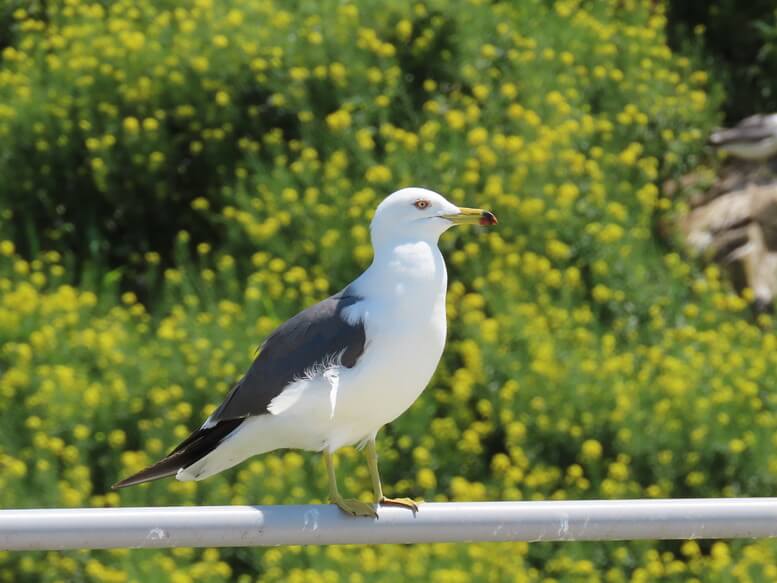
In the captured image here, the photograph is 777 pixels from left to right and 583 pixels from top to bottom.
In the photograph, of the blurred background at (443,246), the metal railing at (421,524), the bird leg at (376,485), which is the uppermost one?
the metal railing at (421,524)

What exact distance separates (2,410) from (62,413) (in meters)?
0.25

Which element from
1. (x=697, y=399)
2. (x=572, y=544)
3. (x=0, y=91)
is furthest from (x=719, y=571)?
(x=0, y=91)

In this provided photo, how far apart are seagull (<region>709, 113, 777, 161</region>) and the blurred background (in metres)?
0.02

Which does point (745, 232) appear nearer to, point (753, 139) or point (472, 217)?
point (753, 139)

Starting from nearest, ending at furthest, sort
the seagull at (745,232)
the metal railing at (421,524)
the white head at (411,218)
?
the metal railing at (421,524) → the white head at (411,218) → the seagull at (745,232)

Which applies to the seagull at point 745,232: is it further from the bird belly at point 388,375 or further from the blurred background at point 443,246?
the bird belly at point 388,375

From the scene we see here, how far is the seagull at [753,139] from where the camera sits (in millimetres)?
6352

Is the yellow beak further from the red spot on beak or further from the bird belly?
the bird belly

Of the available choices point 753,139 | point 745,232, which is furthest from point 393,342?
point 753,139

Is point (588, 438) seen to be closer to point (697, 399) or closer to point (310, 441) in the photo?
point (697, 399)

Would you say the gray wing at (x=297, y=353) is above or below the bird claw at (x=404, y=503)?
above

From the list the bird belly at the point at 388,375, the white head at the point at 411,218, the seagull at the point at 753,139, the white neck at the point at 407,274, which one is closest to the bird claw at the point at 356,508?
the bird belly at the point at 388,375

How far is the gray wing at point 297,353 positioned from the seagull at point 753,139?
3.89 metres

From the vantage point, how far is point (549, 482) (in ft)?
15.0
